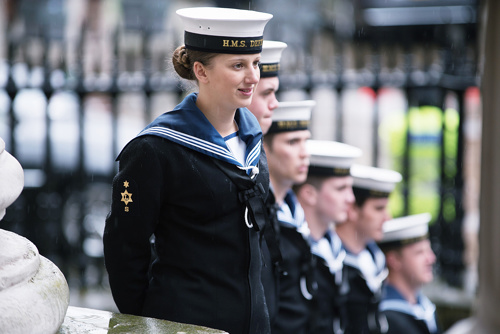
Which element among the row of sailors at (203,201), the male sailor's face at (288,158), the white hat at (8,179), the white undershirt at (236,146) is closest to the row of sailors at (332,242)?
the male sailor's face at (288,158)

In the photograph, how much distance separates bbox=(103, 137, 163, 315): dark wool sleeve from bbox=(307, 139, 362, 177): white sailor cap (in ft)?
5.20

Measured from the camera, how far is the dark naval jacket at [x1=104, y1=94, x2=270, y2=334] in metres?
2.61

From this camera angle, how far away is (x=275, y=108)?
3.59m

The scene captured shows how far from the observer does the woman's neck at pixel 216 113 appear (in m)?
2.73

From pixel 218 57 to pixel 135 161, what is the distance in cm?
44

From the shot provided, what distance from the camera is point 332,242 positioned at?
14.0 ft

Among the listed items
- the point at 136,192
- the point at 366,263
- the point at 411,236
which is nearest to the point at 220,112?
the point at 136,192

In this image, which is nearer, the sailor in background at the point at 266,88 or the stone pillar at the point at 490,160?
the sailor in background at the point at 266,88

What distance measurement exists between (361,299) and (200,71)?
2.18 meters

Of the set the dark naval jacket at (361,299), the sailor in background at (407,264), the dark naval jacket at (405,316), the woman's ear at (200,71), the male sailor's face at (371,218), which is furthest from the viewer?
the sailor in background at (407,264)

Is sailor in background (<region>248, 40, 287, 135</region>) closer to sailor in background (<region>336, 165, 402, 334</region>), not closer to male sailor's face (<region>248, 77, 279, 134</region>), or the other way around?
male sailor's face (<region>248, 77, 279, 134</region>)

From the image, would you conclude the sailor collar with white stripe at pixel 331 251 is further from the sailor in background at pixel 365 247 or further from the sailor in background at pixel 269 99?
the sailor in background at pixel 269 99

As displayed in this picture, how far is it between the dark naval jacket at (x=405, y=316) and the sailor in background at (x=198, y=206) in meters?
2.18

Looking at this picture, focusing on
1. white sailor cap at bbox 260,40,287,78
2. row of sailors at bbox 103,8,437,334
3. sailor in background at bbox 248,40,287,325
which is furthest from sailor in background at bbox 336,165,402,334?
row of sailors at bbox 103,8,437,334
